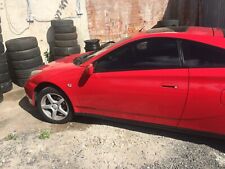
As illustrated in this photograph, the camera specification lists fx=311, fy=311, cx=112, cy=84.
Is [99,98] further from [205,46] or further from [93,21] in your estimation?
[93,21]

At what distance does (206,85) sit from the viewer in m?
4.16

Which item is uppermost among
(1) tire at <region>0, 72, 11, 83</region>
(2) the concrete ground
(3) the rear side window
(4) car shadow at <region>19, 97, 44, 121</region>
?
(3) the rear side window

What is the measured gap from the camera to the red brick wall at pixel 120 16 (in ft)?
30.7

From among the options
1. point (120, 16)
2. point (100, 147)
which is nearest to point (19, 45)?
point (120, 16)

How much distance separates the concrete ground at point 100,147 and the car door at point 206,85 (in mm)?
490

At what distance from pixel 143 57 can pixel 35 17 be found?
5.28 meters

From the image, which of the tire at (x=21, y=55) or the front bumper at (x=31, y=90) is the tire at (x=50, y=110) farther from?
the tire at (x=21, y=55)

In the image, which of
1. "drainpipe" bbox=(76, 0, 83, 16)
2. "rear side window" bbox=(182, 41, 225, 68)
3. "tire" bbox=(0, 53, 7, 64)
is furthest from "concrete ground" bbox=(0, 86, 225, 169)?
"drainpipe" bbox=(76, 0, 83, 16)

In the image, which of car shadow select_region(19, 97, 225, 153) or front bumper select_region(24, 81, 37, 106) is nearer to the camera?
car shadow select_region(19, 97, 225, 153)

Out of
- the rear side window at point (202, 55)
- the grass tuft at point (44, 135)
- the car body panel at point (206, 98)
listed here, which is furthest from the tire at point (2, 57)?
the car body panel at point (206, 98)

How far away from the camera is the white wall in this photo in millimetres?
8617

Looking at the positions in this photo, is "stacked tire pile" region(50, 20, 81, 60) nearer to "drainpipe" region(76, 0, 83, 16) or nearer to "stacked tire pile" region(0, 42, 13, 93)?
"drainpipe" region(76, 0, 83, 16)

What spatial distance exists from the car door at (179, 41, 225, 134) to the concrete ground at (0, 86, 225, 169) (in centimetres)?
49

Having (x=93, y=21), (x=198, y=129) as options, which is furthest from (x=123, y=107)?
(x=93, y=21)
